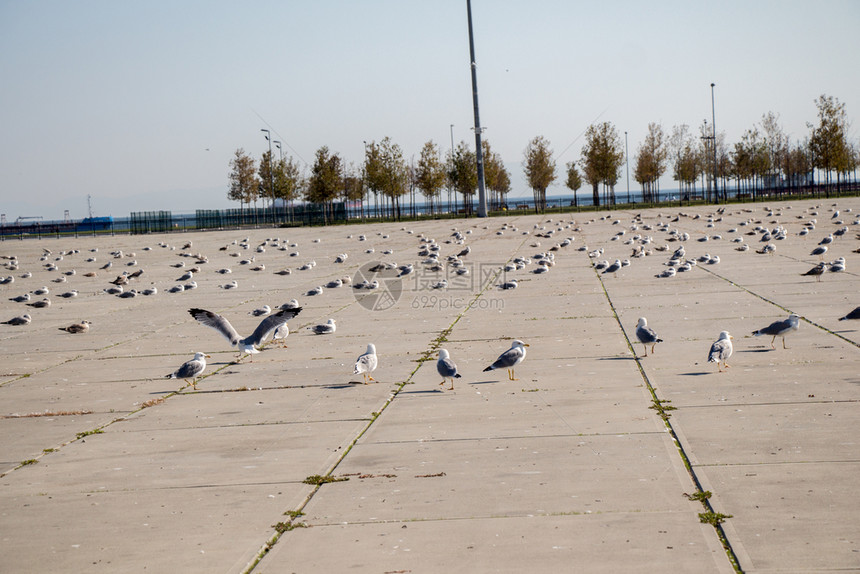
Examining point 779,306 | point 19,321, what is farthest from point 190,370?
point 779,306

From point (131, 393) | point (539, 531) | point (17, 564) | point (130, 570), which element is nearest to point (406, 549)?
point (539, 531)

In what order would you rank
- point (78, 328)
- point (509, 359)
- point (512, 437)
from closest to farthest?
point (512, 437) → point (509, 359) → point (78, 328)

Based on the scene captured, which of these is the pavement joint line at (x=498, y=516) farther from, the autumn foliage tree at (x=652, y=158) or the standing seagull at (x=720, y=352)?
the autumn foliage tree at (x=652, y=158)

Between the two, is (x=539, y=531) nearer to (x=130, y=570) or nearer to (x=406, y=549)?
(x=406, y=549)

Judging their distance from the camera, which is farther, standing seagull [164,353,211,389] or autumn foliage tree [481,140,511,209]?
autumn foliage tree [481,140,511,209]

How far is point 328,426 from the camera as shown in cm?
859

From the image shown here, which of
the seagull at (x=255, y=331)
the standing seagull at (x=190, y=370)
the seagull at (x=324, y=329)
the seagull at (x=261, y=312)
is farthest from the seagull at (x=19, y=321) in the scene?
the standing seagull at (x=190, y=370)

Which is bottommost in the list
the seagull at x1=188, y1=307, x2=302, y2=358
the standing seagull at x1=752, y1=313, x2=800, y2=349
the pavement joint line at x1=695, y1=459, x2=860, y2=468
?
the pavement joint line at x1=695, y1=459, x2=860, y2=468

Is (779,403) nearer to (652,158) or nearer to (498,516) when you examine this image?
(498,516)

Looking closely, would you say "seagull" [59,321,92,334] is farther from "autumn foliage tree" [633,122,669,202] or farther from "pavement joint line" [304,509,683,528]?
"autumn foliage tree" [633,122,669,202]

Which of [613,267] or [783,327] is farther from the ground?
[613,267]

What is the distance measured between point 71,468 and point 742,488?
5.89 m

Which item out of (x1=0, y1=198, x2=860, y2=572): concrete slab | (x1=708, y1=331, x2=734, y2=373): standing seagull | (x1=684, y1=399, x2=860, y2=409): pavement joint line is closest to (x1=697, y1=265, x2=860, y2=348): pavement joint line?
(x1=0, y1=198, x2=860, y2=572): concrete slab

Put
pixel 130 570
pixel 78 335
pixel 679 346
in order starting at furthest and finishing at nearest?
pixel 78 335 < pixel 679 346 < pixel 130 570
